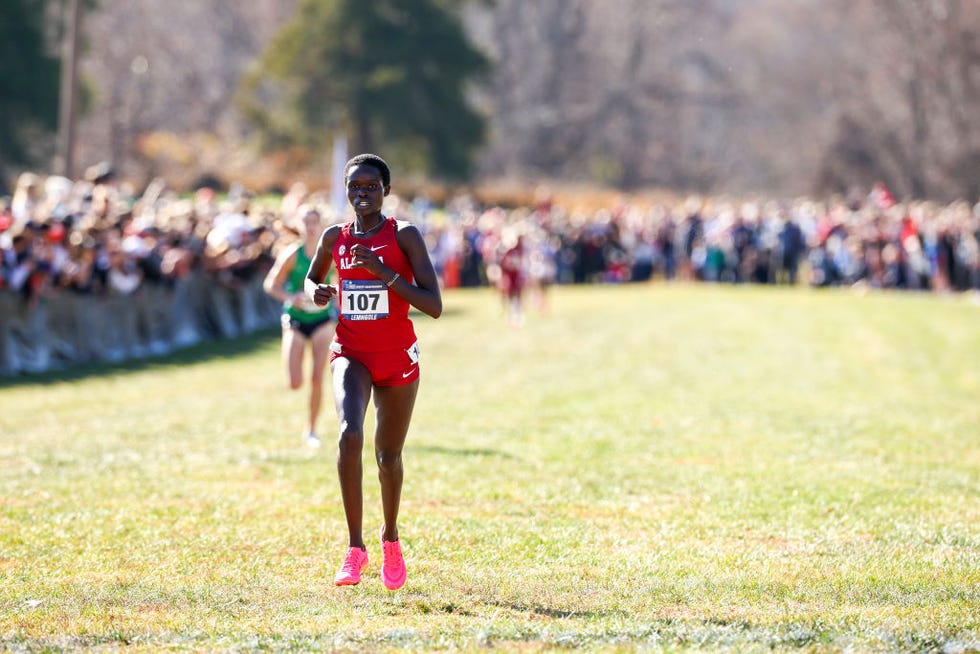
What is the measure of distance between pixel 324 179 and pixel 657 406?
Answer: 41468 millimetres

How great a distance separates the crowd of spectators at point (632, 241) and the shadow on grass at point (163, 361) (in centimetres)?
123

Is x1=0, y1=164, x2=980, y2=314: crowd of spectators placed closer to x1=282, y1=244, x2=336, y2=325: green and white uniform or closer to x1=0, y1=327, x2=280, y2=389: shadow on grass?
x1=0, y1=327, x2=280, y2=389: shadow on grass

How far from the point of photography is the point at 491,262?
39.8 meters

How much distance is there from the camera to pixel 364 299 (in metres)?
7.64

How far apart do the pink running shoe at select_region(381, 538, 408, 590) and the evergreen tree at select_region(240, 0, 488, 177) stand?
47.7m

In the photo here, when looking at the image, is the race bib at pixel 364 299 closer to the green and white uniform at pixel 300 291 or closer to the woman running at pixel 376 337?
the woman running at pixel 376 337

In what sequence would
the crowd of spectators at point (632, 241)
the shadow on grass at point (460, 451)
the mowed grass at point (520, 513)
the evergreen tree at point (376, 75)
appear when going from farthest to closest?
the evergreen tree at point (376, 75)
the crowd of spectators at point (632, 241)
the shadow on grass at point (460, 451)
the mowed grass at point (520, 513)

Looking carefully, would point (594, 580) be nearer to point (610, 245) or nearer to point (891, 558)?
point (891, 558)

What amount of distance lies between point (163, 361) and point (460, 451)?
10.2m

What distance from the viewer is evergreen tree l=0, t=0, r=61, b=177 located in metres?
42.9

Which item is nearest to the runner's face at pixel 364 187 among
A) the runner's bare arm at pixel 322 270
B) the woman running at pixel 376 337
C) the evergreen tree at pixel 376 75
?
the woman running at pixel 376 337

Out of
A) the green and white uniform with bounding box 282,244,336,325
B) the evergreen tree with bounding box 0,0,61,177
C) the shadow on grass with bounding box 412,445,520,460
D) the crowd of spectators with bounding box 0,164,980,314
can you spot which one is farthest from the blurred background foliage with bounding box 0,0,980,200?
the shadow on grass with bounding box 412,445,520,460

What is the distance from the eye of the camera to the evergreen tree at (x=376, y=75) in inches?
2170

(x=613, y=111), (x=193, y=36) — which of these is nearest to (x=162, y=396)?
(x=193, y=36)
